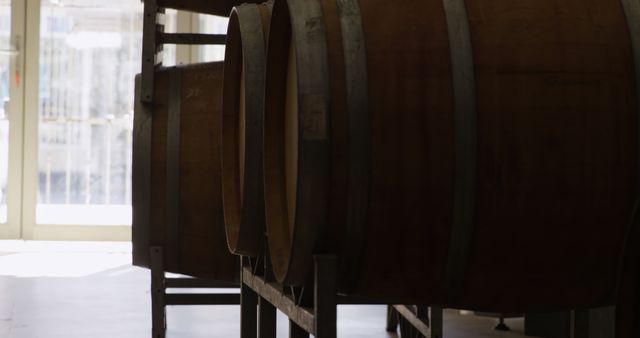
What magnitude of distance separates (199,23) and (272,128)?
7.15m

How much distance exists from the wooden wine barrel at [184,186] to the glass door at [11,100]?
5861 mm

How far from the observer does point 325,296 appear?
1692 millimetres

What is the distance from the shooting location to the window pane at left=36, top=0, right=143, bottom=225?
8695 mm

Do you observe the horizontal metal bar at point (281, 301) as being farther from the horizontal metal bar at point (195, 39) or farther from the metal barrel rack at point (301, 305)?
the horizontal metal bar at point (195, 39)

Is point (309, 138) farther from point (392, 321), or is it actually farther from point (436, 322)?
point (392, 321)

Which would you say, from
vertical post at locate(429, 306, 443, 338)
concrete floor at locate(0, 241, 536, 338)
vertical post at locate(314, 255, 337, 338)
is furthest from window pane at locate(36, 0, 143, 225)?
vertical post at locate(314, 255, 337, 338)

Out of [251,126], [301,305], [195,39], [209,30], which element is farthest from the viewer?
[209,30]

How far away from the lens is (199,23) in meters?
8.98

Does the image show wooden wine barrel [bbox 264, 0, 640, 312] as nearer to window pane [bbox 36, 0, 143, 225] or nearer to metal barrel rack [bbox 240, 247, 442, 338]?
metal barrel rack [bbox 240, 247, 442, 338]

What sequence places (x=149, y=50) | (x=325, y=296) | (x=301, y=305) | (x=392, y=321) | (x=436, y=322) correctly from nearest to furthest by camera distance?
(x=325, y=296), (x=301, y=305), (x=436, y=322), (x=149, y=50), (x=392, y=321)

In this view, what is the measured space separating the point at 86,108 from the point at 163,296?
571 cm

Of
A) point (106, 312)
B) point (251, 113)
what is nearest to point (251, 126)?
point (251, 113)

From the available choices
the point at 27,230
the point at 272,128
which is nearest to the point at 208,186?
the point at 272,128

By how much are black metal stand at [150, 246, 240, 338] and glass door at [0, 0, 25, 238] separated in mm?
5070
